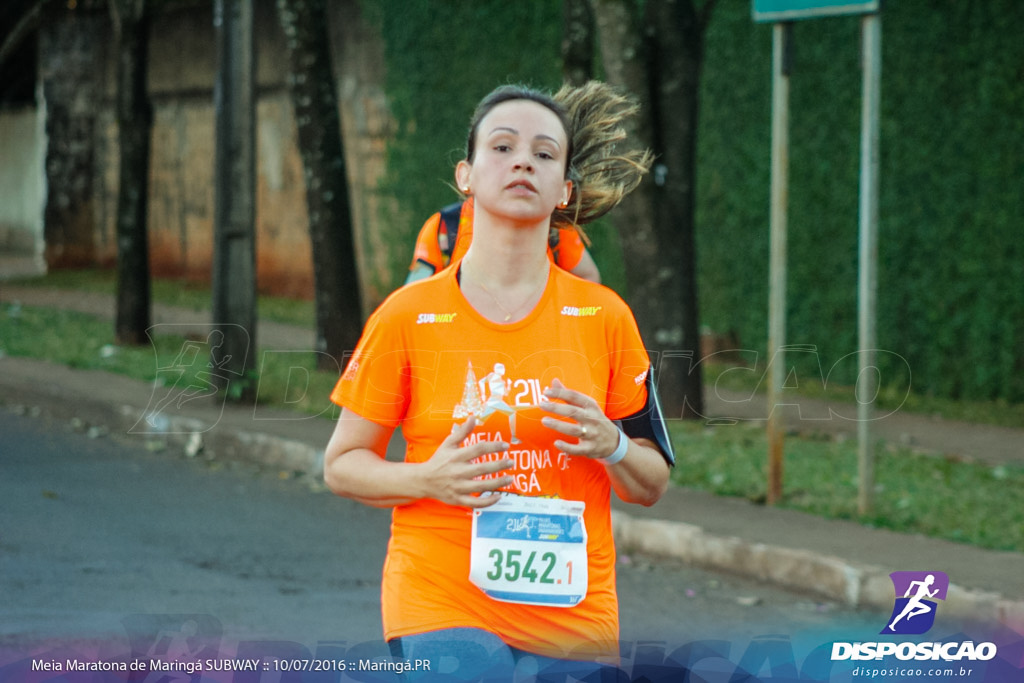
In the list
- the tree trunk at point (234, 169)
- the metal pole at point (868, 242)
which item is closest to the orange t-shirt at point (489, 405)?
the metal pole at point (868, 242)

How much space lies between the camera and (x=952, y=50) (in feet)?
36.7

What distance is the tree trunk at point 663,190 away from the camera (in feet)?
32.2

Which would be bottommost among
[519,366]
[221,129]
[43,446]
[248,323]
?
[43,446]

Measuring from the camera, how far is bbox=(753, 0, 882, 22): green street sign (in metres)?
7.09

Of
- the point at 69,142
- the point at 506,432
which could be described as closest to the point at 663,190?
the point at 506,432

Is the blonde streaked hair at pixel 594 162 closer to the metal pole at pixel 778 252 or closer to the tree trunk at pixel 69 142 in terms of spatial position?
the metal pole at pixel 778 252

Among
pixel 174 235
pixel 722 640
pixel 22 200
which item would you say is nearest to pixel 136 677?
pixel 722 640

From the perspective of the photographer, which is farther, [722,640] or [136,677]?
[722,640]

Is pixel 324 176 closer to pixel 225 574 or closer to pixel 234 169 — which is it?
pixel 234 169

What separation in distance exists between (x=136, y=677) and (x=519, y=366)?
232 cm

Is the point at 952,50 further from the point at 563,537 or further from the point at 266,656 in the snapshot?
the point at 563,537

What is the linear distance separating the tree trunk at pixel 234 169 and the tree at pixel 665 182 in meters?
2.75

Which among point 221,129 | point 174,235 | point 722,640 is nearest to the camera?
point 722,640

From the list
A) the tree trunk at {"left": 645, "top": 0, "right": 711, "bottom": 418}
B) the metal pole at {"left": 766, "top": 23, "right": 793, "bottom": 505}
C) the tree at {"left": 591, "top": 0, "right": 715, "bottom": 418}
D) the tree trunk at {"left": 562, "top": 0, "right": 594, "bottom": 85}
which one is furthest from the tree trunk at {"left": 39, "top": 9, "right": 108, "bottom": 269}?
the metal pole at {"left": 766, "top": 23, "right": 793, "bottom": 505}
